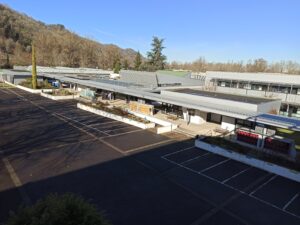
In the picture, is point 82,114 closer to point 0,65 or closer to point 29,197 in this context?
point 29,197

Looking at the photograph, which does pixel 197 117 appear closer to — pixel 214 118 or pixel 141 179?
pixel 214 118

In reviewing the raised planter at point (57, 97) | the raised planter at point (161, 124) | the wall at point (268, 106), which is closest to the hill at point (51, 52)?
the raised planter at point (57, 97)

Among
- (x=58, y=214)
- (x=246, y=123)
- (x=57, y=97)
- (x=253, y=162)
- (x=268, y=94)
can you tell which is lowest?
(x=253, y=162)

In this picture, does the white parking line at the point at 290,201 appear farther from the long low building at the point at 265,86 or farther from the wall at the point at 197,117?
the long low building at the point at 265,86

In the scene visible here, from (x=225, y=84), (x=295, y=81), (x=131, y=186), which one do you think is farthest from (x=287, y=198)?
(x=225, y=84)

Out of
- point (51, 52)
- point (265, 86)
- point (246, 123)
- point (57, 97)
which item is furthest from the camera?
point (51, 52)

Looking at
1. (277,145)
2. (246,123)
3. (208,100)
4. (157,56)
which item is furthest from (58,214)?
(157,56)
